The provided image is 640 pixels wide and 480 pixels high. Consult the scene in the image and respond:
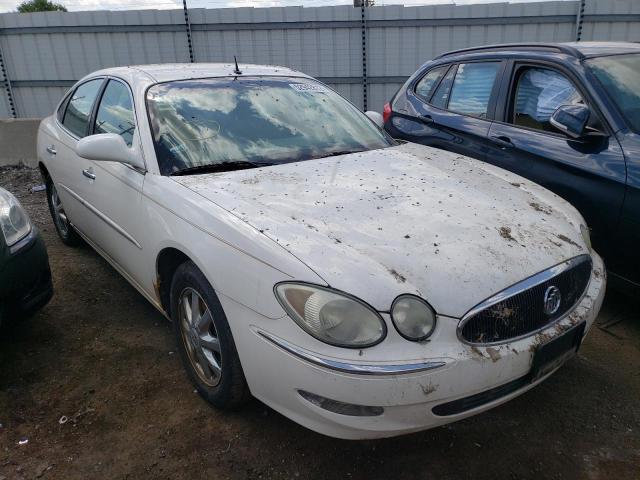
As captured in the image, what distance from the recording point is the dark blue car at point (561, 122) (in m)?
3.10

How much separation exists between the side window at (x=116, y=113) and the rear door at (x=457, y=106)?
8.29 feet

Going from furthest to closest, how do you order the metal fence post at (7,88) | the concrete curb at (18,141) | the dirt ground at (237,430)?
the metal fence post at (7,88)
the concrete curb at (18,141)
the dirt ground at (237,430)

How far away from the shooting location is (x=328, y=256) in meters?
1.95

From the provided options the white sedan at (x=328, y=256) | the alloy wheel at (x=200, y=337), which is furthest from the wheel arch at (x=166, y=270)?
the alloy wheel at (x=200, y=337)

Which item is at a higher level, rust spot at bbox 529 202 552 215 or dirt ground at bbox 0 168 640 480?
rust spot at bbox 529 202 552 215

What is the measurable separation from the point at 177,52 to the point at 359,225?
8860 mm

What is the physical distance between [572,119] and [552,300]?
171cm

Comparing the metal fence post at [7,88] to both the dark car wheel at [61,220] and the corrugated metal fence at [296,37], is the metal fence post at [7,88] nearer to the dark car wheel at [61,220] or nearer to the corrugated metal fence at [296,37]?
the corrugated metal fence at [296,37]

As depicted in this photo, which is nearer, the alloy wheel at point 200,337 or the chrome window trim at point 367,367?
the chrome window trim at point 367,367

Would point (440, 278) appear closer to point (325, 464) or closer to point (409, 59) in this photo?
point (325, 464)

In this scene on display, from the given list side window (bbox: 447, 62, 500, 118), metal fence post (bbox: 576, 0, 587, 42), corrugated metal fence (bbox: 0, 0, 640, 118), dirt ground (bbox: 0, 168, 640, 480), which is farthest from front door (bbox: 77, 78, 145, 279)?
metal fence post (bbox: 576, 0, 587, 42)

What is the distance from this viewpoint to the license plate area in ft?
6.69

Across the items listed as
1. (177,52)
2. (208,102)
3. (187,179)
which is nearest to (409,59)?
(177,52)

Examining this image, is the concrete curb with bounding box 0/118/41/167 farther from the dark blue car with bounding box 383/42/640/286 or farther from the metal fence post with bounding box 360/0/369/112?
the dark blue car with bounding box 383/42/640/286
